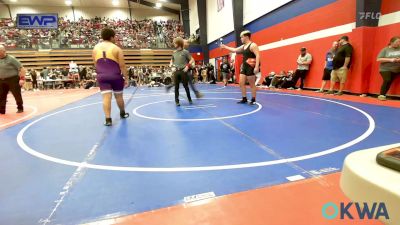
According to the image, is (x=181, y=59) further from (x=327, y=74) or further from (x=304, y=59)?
(x=304, y=59)

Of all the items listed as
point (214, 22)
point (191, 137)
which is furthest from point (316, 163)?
point (214, 22)

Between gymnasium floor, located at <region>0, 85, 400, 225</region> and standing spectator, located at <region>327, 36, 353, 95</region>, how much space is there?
3139mm

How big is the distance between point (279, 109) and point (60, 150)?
4.43 m

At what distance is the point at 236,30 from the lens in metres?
15.9

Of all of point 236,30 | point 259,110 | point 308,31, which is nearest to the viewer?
point 259,110

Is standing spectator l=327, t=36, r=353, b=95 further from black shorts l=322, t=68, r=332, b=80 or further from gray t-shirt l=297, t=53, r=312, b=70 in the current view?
gray t-shirt l=297, t=53, r=312, b=70

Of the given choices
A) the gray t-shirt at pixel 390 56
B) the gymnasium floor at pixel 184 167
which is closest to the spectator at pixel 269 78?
the gray t-shirt at pixel 390 56

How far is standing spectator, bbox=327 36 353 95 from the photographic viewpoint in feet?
24.9

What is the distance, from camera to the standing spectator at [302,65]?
389 inches

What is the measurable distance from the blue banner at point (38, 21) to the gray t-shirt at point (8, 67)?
54.9 ft

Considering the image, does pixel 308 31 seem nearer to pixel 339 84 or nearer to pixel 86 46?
pixel 339 84

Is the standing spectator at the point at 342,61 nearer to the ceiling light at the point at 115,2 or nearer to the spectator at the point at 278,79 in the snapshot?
the spectator at the point at 278,79

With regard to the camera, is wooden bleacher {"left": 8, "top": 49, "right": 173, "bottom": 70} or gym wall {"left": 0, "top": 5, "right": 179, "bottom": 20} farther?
gym wall {"left": 0, "top": 5, "right": 179, "bottom": 20}

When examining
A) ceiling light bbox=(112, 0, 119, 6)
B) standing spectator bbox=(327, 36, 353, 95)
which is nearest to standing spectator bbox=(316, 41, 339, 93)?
standing spectator bbox=(327, 36, 353, 95)
